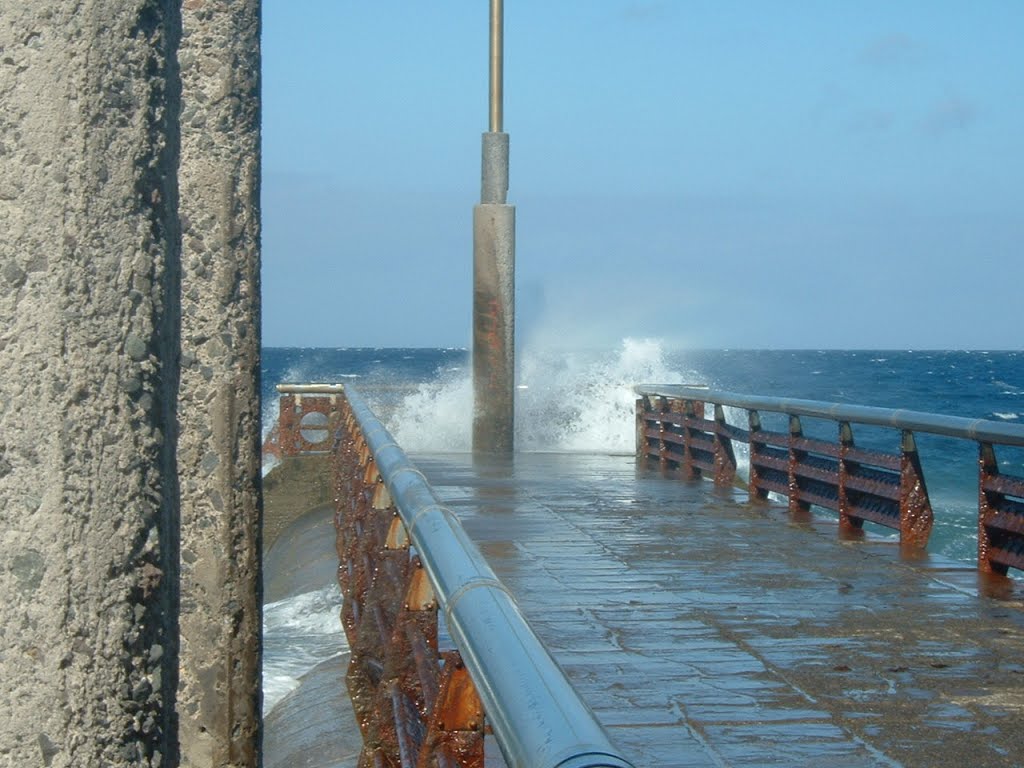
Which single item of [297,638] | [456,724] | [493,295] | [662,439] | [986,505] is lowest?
[297,638]

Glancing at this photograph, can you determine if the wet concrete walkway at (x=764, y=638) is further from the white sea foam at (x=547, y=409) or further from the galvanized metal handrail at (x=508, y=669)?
the white sea foam at (x=547, y=409)

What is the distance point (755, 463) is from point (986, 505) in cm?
465

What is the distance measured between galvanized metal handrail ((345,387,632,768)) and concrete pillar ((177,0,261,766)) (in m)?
0.46

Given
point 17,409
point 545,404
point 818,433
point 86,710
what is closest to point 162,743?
point 86,710

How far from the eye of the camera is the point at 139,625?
201cm

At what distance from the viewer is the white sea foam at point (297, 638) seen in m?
8.91

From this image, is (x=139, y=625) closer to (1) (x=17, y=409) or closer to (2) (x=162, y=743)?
(2) (x=162, y=743)

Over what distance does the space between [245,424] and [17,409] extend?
5.31 ft

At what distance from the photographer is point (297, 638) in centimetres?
1048

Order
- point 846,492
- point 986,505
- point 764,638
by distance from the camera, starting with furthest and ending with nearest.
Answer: point 846,492 < point 986,505 < point 764,638

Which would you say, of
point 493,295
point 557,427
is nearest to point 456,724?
point 493,295

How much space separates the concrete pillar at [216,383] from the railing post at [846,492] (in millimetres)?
7731

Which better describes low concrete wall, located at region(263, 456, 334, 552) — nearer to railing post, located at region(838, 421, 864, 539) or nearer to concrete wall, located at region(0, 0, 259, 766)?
railing post, located at region(838, 421, 864, 539)

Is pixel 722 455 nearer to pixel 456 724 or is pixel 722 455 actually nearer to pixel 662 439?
pixel 662 439
